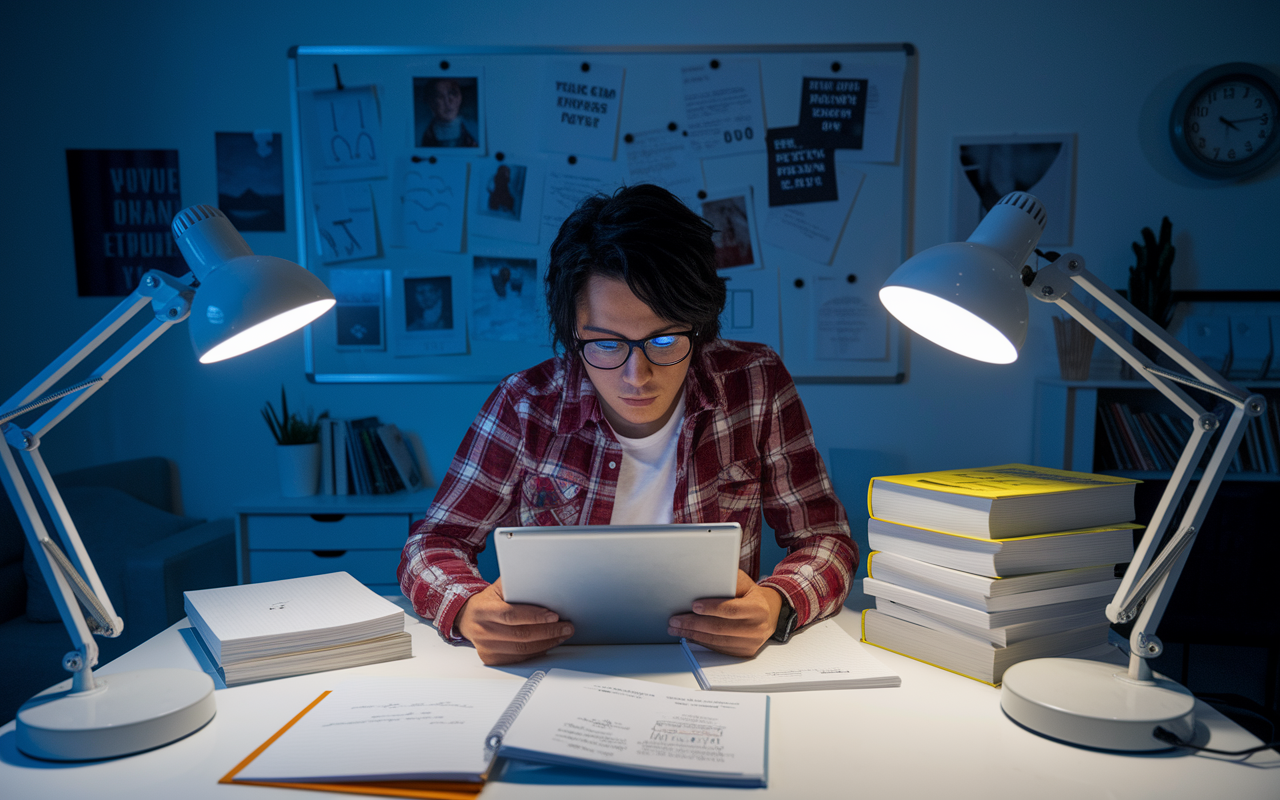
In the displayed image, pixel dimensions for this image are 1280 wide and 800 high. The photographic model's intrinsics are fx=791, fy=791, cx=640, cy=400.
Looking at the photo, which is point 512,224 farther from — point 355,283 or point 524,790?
point 524,790

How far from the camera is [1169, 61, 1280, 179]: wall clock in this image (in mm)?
2539

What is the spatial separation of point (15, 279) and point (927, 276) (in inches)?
124

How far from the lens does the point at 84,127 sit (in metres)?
2.72

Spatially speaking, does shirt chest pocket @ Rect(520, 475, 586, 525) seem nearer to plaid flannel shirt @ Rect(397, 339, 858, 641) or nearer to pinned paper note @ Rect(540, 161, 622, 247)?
plaid flannel shirt @ Rect(397, 339, 858, 641)

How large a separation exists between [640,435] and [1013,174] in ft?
6.14

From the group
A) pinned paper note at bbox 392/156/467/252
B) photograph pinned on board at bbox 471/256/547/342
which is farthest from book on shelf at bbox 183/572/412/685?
pinned paper note at bbox 392/156/467/252

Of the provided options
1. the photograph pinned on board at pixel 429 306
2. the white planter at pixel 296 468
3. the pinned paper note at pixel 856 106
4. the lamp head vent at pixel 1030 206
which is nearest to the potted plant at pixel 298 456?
the white planter at pixel 296 468

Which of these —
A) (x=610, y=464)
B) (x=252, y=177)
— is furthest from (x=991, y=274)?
(x=252, y=177)

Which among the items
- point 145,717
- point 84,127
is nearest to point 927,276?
point 145,717

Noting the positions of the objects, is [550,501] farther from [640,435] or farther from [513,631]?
[513,631]

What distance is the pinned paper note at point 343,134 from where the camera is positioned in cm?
269

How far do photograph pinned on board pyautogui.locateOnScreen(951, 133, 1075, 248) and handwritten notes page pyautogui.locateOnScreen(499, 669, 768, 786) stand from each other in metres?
2.19

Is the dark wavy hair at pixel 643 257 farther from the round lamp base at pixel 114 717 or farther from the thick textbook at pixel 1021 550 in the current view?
the round lamp base at pixel 114 717

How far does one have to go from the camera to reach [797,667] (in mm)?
1019
